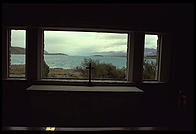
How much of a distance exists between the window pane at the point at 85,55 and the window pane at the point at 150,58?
39cm

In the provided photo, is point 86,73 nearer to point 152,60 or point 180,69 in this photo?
point 152,60

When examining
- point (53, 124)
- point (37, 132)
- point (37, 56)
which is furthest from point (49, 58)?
point (37, 132)

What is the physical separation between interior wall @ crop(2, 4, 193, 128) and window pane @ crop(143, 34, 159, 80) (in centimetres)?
26

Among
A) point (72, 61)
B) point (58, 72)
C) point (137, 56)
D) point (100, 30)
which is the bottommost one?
point (58, 72)

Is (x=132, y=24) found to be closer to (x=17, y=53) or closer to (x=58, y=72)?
(x=58, y=72)

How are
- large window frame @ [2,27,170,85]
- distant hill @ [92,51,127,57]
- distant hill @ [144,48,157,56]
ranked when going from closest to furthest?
large window frame @ [2,27,170,85] → distant hill @ [144,48,157,56] → distant hill @ [92,51,127,57]

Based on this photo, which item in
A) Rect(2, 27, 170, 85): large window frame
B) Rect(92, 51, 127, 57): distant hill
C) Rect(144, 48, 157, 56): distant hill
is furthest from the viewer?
Rect(92, 51, 127, 57): distant hill

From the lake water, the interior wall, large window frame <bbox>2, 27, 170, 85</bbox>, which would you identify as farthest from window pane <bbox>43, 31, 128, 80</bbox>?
the interior wall

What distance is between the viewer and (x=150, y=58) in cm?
342

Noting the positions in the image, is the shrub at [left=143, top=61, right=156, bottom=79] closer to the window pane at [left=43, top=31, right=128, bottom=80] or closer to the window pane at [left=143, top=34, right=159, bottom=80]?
the window pane at [left=143, top=34, right=159, bottom=80]

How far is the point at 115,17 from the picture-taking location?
3.06 m

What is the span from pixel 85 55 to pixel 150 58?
1250mm

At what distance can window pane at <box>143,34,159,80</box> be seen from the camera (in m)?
3.37

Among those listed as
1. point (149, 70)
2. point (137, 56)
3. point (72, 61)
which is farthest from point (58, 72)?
point (149, 70)
